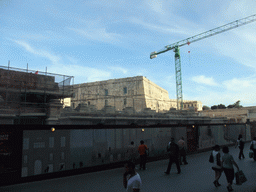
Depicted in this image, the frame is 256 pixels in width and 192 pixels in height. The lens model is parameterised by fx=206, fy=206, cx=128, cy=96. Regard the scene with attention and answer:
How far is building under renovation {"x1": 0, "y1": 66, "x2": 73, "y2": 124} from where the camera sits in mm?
15656

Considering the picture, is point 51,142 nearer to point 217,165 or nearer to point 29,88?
point 217,165

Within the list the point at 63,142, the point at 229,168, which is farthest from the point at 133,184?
the point at 63,142

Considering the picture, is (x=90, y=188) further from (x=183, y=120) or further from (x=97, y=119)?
(x=183, y=120)

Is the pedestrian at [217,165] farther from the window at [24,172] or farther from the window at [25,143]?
the window at [25,143]

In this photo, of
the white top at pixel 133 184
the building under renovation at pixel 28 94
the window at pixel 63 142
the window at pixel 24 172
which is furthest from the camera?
the building under renovation at pixel 28 94

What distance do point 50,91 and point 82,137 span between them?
11.3 metres

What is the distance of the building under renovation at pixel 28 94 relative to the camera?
1566 cm

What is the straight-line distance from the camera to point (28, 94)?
1923 centimetres

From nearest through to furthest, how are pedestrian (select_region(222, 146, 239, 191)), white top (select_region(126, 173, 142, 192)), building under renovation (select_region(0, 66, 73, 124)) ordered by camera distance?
1. white top (select_region(126, 173, 142, 192))
2. pedestrian (select_region(222, 146, 239, 191))
3. building under renovation (select_region(0, 66, 73, 124))

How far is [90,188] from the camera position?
24.2 ft

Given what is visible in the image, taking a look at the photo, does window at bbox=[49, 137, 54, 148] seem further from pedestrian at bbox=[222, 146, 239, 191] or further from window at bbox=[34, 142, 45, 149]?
pedestrian at bbox=[222, 146, 239, 191]

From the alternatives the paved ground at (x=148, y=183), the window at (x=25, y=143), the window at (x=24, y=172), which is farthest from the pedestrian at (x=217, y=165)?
the window at (x=25, y=143)

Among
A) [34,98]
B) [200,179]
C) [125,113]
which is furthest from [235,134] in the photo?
[34,98]

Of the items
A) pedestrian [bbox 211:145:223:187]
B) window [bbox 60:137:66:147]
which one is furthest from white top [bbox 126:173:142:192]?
window [bbox 60:137:66:147]
